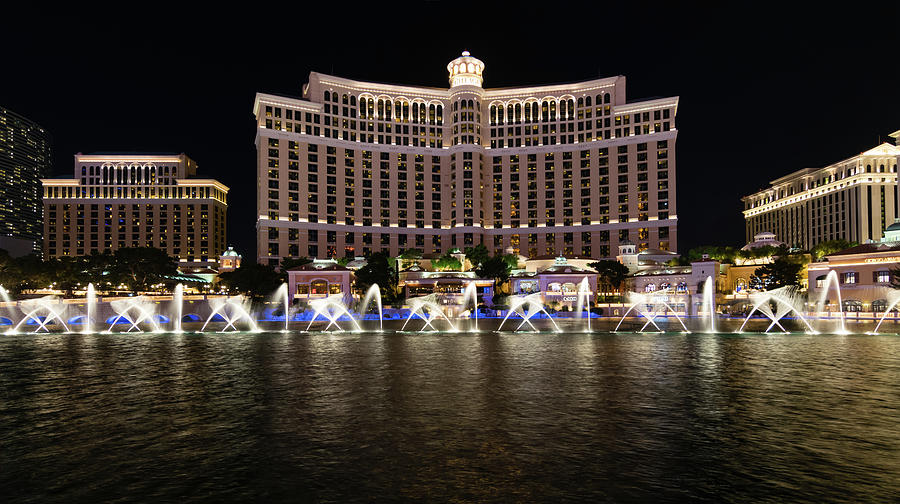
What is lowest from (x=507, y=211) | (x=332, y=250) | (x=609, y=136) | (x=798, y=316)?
(x=798, y=316)

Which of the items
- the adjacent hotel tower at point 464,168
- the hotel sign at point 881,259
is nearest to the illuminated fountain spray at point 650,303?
the hotel sign at point 881,259

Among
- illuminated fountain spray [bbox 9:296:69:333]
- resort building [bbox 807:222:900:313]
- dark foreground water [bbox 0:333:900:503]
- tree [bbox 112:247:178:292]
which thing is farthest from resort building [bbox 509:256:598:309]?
illuminated fountain spray [bbox 9:296:69:333]

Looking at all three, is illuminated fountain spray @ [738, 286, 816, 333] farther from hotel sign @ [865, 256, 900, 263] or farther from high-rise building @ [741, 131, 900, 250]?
high-rise building @ [741, 131, 900, 250]

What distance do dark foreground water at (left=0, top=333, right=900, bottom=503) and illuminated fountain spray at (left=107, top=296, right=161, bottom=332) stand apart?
4146 cm

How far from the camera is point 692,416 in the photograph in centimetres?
1923

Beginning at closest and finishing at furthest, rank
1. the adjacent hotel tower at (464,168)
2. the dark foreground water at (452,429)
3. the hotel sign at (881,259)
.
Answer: the dark foreground water at (452,429), the hotel sign at (881,259), the adjacent hotel tower at (464,168)

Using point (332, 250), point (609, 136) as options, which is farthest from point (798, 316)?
point (332, 250)

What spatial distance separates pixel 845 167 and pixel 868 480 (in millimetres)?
174404

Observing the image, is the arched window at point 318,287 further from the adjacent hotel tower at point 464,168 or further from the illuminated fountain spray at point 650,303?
the illuminated fountain spray at point 650,303

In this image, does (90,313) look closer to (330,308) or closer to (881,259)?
(330,308)

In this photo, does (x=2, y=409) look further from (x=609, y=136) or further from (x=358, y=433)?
(x=609, y=136)

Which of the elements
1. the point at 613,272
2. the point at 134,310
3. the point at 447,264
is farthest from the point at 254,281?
the point at 613,272

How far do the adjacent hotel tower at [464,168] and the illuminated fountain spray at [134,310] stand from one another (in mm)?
69148

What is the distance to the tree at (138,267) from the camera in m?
106
